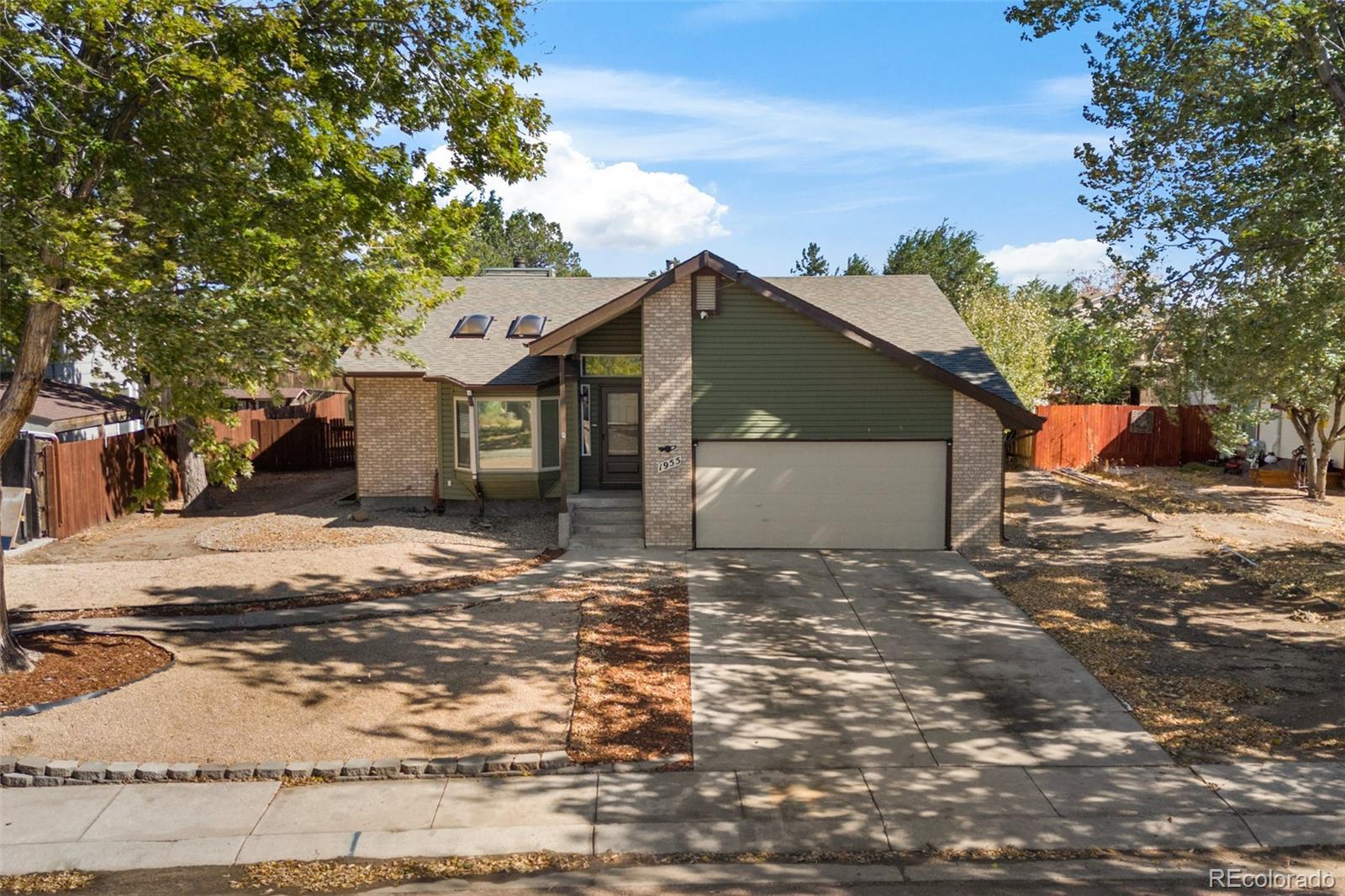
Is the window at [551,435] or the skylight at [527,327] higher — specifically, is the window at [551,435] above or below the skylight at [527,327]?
below

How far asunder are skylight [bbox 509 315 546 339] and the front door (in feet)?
8.13

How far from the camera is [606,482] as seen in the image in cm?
2003

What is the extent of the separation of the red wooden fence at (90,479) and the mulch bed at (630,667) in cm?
869

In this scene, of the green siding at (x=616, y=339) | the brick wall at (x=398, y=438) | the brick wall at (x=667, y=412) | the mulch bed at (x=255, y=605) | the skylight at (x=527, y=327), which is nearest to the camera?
the mulch bed at (x=255, y=605)

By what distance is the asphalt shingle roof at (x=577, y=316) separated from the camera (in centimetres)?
1923

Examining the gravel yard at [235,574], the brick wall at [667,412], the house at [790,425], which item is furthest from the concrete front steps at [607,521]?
the gravel yard at [235,574]

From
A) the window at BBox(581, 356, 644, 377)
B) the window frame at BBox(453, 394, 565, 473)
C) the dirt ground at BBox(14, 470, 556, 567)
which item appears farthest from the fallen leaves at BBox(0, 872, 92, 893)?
the window at BBox(581, 356, 644, 377)

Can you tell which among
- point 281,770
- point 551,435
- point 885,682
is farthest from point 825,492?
point 281,770

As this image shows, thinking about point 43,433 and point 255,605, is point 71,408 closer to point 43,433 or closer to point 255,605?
point 43,433

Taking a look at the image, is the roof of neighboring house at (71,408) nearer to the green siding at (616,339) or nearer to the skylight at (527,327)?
the skylight at (527,327)

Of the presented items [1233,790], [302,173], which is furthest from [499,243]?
[1233,790]

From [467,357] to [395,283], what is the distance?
915cm

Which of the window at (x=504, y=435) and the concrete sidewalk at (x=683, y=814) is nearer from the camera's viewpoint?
the concrete sidewalk at (x=683, y=814)

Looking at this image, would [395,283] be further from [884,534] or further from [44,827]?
[884,534]
